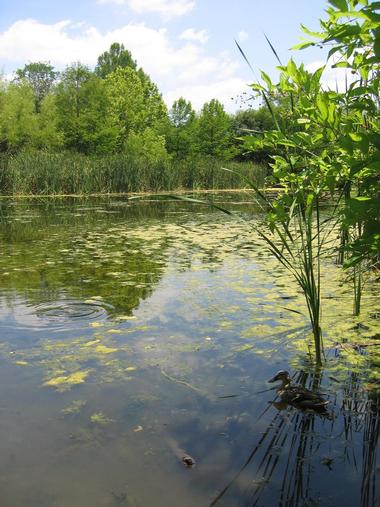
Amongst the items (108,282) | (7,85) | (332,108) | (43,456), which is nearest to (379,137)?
(332,108)

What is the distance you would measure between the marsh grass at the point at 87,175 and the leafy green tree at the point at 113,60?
34.3 m

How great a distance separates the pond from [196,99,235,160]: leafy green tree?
37.0 meters

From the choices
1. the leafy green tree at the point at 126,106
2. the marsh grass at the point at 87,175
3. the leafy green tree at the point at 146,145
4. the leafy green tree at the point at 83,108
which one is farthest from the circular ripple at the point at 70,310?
the leafy green tree at the point at 126,106

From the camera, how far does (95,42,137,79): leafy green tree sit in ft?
191

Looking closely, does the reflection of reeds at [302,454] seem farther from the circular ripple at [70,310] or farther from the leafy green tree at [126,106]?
the leafy green tree at [126,106]

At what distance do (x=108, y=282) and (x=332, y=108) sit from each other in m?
4.00

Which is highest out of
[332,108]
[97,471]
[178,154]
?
[178,154]

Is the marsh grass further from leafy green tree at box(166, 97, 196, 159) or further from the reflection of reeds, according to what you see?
the reflection of reeds

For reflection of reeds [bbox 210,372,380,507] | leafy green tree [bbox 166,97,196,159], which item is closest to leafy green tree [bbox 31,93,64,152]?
leafy green tree [bbox 166,97,196,159]

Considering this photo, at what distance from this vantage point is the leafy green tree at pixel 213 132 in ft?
138

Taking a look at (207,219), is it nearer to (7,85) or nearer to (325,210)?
(325,210)

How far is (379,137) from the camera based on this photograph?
1976mm

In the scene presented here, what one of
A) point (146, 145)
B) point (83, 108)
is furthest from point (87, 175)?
point (146, 145)

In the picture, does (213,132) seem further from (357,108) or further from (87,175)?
(357,108)
